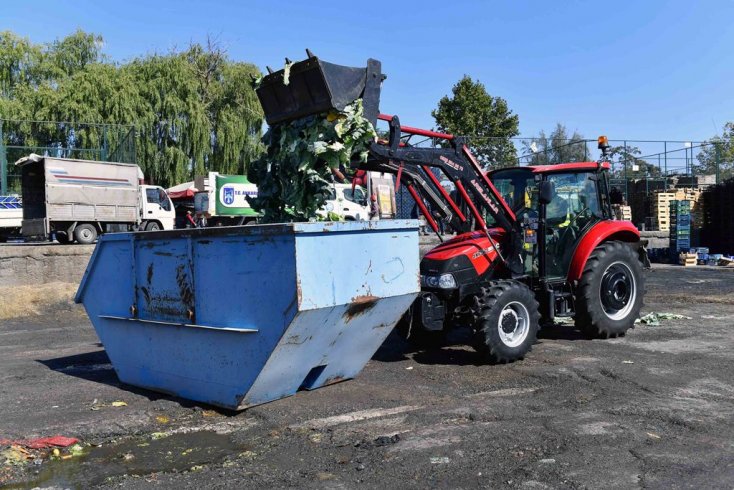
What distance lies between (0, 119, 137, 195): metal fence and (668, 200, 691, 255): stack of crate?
18.2 meters

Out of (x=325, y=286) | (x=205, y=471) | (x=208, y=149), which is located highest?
(x=208, y=149)

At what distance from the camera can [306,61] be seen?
222 inches

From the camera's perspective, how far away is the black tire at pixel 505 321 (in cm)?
681

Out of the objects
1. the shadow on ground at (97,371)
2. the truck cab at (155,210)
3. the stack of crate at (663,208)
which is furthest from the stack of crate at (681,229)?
the shadow on ground at (97,371)

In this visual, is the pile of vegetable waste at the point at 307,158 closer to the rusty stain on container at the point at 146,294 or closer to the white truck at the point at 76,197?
the rusty stain on container at the point at 146,294

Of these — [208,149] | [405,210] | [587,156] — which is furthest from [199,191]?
[587,156]

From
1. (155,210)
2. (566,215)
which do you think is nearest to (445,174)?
(566,215)

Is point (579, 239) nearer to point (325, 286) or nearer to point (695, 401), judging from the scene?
point (695, 401)

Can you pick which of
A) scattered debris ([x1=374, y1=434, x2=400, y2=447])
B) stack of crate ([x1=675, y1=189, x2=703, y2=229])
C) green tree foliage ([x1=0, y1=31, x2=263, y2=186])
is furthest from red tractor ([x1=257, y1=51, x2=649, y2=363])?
green tree foliage ([x1=0, y1=31, x2=263, y2=186])

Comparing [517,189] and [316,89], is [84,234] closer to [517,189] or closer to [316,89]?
[517,189]

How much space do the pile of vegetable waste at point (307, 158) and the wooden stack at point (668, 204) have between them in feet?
68.2

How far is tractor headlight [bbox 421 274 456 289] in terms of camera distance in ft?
23.2

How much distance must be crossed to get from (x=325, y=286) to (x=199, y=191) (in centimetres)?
2361

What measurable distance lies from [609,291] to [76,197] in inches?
626
